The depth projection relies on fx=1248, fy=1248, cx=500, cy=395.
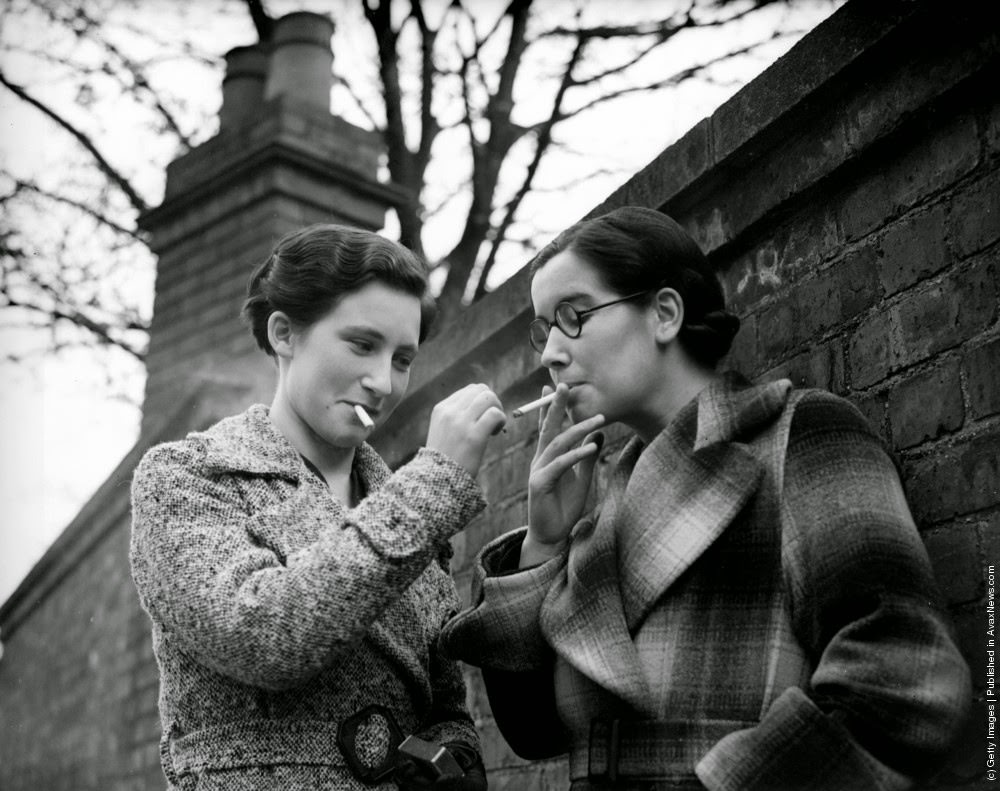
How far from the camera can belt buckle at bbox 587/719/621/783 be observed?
205 cm

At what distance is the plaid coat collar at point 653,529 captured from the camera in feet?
6.70

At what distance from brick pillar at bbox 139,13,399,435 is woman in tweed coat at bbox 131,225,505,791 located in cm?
323

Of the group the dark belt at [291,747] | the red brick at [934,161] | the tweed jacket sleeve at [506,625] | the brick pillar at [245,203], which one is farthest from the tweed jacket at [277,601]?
the brick pillar at [245,203]

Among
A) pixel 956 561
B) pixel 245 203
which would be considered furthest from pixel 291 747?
pixel 245 203

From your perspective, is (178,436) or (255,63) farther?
(255,63)

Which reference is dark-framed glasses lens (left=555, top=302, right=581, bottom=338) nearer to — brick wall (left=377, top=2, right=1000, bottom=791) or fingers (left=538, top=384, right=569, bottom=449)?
fingers (left=538, top=384, right=569, bottom=449)

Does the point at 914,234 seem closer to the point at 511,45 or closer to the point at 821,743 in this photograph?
the point at 821,743

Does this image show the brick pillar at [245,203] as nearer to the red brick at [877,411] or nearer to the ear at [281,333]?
the ear at [281,333]

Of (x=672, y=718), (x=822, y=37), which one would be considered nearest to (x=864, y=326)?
(x=822, y=37)

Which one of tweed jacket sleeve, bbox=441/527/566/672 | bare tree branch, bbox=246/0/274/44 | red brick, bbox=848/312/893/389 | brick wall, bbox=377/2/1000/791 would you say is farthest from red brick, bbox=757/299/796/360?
bare tree branch, bbox=246/0/274/44

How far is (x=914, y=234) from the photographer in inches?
92.6

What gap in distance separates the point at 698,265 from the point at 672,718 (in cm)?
90

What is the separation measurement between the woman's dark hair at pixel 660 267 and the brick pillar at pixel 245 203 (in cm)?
345

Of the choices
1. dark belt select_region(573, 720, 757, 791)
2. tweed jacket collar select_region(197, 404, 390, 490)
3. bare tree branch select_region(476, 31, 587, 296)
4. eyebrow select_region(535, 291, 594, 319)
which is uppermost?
bare tree branch select_region(476, 31, 587, 296)
